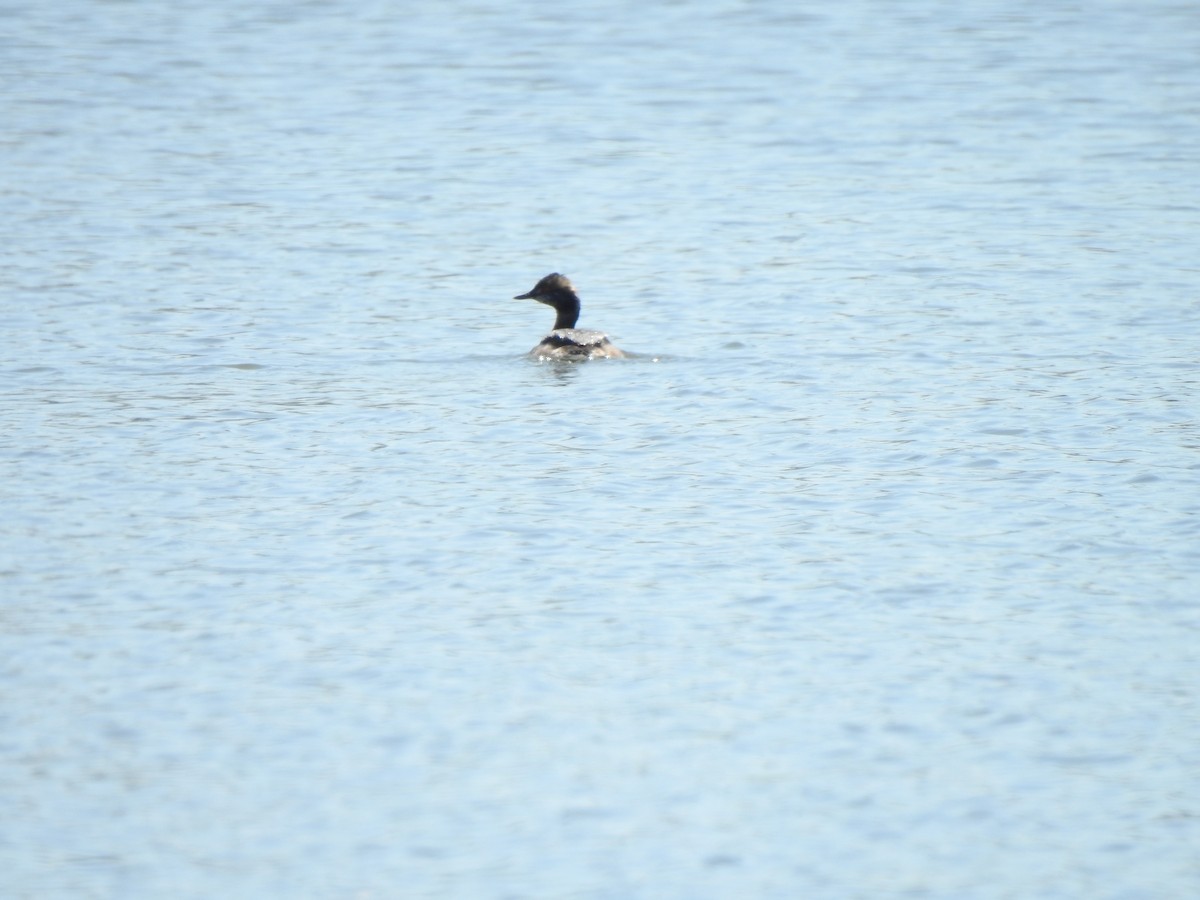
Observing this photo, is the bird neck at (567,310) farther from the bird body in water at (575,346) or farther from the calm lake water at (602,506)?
the calm lake water at (602,506)

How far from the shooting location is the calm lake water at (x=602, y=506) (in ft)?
22.7

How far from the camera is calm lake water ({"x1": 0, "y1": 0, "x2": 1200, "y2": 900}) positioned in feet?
22.7

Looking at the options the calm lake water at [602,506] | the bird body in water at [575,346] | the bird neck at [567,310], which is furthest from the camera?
the bird neck at [567,310]

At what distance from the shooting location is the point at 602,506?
34.8ft

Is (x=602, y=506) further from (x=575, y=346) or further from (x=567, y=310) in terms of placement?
(x=567, y=310)

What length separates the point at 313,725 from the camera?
7.68 meters

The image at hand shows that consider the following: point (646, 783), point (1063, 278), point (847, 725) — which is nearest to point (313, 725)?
point (646, 783)

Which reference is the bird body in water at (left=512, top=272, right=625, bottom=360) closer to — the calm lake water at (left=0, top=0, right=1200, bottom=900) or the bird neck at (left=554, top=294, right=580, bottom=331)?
the calm lake water at (left=0, top=0, right=1200, bottom=900)

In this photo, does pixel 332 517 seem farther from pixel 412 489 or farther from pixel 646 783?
pixel 646 783

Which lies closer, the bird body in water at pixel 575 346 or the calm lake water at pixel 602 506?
the calm lake water at pixel 602 506

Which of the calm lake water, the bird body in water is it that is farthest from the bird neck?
the calm lake water

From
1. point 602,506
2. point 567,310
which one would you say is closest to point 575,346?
point 567,310

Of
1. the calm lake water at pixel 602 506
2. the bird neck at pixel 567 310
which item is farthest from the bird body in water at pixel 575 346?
the bird neck at pixel 567 310

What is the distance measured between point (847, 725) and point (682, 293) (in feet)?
29.9
